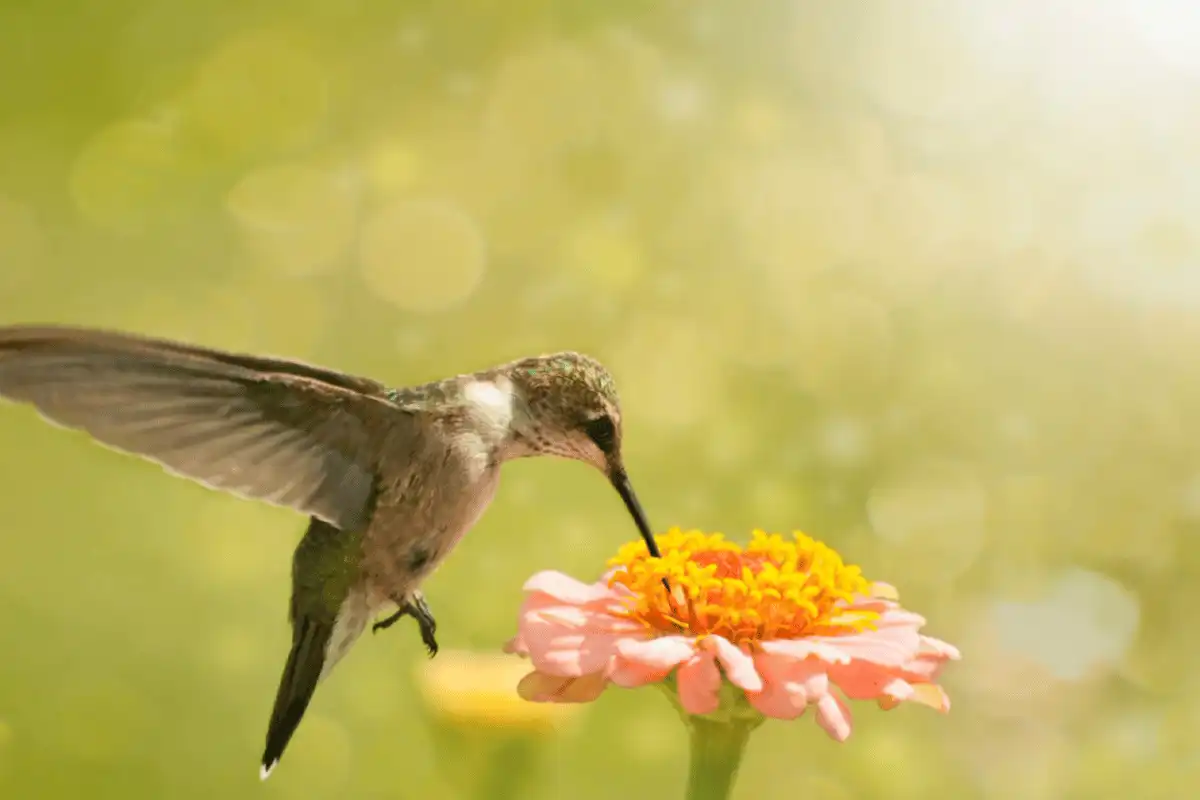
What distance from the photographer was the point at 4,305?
0.94 m

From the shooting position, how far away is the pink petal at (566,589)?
2.24ft

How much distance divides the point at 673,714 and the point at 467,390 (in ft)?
1.52

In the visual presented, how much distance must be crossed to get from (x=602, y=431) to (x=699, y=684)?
21cm

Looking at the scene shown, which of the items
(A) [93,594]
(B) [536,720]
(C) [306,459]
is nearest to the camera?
(C) [306,459]

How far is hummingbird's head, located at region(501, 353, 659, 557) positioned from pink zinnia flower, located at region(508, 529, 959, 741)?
0.22 feet

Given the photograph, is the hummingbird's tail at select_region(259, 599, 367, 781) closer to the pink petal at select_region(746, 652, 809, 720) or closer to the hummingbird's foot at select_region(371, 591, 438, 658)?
the hummingbird's foot at select_region(371, 591, 438, 658)

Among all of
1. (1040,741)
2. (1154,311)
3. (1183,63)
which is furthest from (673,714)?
(1183,63)

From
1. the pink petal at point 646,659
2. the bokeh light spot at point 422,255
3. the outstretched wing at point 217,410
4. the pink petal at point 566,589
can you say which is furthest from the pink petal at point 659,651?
the bokeh light spot at point 422,255

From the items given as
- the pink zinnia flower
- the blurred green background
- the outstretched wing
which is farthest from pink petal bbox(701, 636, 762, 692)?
the blurred green background

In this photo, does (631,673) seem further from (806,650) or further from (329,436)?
(329,436)

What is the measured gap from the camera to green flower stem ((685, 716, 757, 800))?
0.63 m

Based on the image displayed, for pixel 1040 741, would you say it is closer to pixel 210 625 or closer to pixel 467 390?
pixel 467 390

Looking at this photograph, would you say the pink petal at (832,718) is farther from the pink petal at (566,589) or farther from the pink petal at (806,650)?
the pink petal at (566,589)

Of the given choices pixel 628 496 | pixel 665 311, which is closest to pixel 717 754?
→ pixel 628 496
